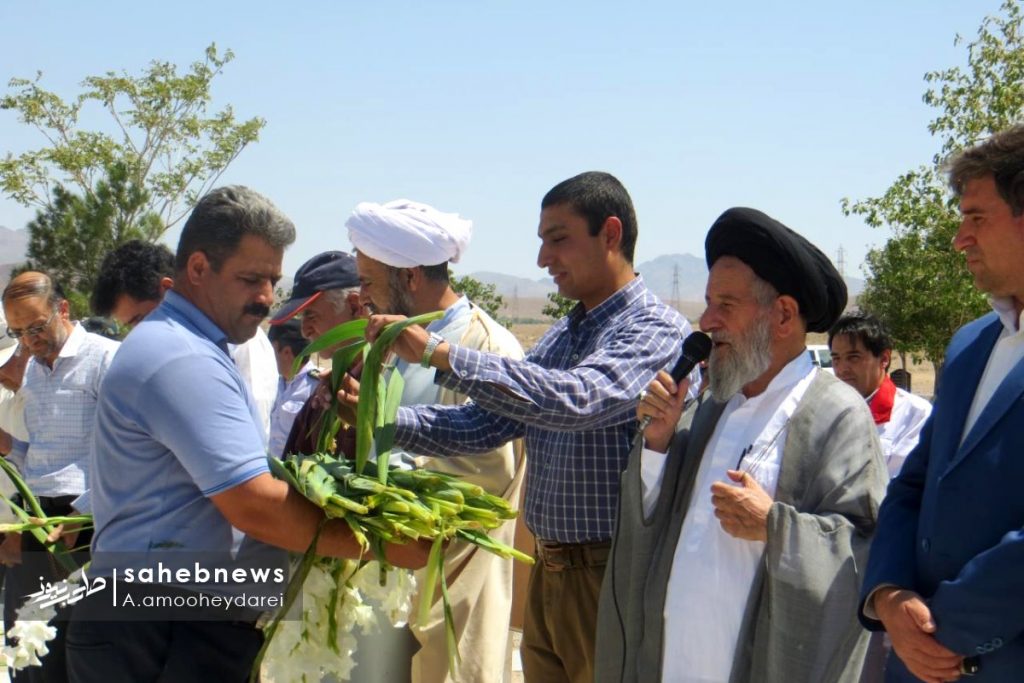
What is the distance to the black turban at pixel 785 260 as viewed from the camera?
3.18m

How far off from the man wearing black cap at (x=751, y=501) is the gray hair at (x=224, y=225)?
113cm

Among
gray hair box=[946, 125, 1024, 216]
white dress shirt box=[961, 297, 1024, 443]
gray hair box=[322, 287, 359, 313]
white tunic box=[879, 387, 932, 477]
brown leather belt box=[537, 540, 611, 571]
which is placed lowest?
brown leather belt box=[537, 540, 611, 571]

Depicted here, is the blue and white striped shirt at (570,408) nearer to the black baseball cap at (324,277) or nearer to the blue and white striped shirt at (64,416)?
the black baseball cap at (324,277)

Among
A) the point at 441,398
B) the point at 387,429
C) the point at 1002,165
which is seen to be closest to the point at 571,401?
the point at 387,429

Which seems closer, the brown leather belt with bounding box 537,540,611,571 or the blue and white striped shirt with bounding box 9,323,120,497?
the brown leather belt with bounding box 537,540,611,571

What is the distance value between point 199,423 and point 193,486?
0.19 metres

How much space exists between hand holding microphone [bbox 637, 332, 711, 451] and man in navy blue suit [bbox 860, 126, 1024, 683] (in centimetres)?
61

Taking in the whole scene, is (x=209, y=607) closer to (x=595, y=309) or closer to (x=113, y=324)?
(x=595, y=309)

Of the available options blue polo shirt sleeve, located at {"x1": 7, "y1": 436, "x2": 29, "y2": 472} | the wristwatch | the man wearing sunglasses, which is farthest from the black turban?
blue polo shirt sleeve, located at {"x1": 7, "y1": 436, "x2": 29, "y2": 472}

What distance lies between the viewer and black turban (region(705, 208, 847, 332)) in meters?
3.18

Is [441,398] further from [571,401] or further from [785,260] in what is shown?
[785,260]

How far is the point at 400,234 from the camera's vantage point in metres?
4.14

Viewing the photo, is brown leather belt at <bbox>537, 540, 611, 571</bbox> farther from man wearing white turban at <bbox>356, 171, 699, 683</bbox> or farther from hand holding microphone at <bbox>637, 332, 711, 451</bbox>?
hand holding microphone at <bbox>637, 332, 711, 451</bbox>

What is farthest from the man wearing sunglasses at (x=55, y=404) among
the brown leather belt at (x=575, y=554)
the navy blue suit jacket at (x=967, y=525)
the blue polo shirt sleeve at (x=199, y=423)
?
the navy blue suit jacket at (x=967, y=525)
